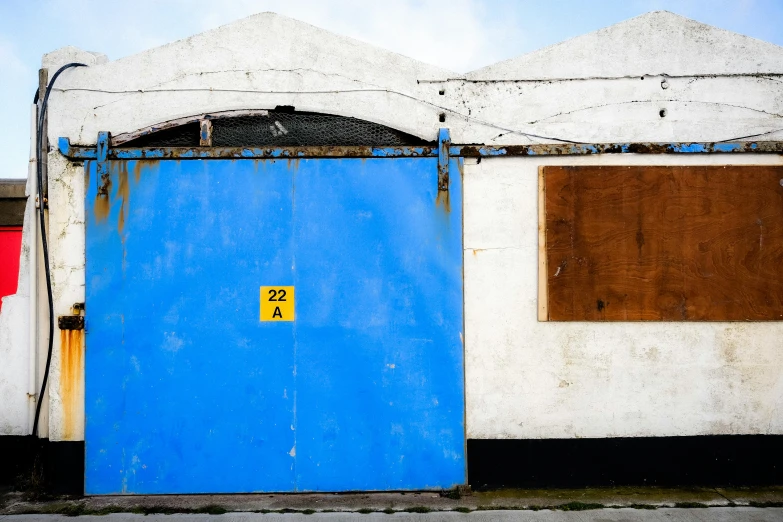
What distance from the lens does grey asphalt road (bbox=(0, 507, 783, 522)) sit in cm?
312

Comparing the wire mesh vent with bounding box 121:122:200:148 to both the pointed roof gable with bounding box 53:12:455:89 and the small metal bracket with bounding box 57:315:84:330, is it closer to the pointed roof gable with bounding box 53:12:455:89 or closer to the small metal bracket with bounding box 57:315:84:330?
the pointed roof gable with bounding box 53:12:455:89

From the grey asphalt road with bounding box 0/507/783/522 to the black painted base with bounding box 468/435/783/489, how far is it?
0.28 metres

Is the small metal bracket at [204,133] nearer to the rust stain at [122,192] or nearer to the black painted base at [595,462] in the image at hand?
the rust stain at [122,192]

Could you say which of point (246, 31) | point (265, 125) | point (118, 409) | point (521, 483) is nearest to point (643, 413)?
point (521, 483)

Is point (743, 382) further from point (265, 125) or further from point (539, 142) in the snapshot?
point (265, 125)

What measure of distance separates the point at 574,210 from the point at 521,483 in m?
2.04

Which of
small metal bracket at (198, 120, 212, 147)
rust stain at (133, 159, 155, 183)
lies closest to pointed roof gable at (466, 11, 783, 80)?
small metal bracket at (198, 120, 212, 147)

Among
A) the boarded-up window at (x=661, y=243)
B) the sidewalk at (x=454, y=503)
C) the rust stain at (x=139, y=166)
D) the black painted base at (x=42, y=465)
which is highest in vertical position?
the rust stain at (x=139, y=166)

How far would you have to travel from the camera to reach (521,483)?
11.4 ft

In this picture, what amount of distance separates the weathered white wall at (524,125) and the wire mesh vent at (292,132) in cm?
8

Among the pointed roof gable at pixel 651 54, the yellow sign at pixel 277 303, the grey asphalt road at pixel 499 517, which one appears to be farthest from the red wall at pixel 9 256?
the pointed roof gable at pixel 651 54

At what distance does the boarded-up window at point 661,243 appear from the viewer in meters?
3.48

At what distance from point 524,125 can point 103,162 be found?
10.2ft

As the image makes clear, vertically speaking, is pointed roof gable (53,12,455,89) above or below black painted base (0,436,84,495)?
above
